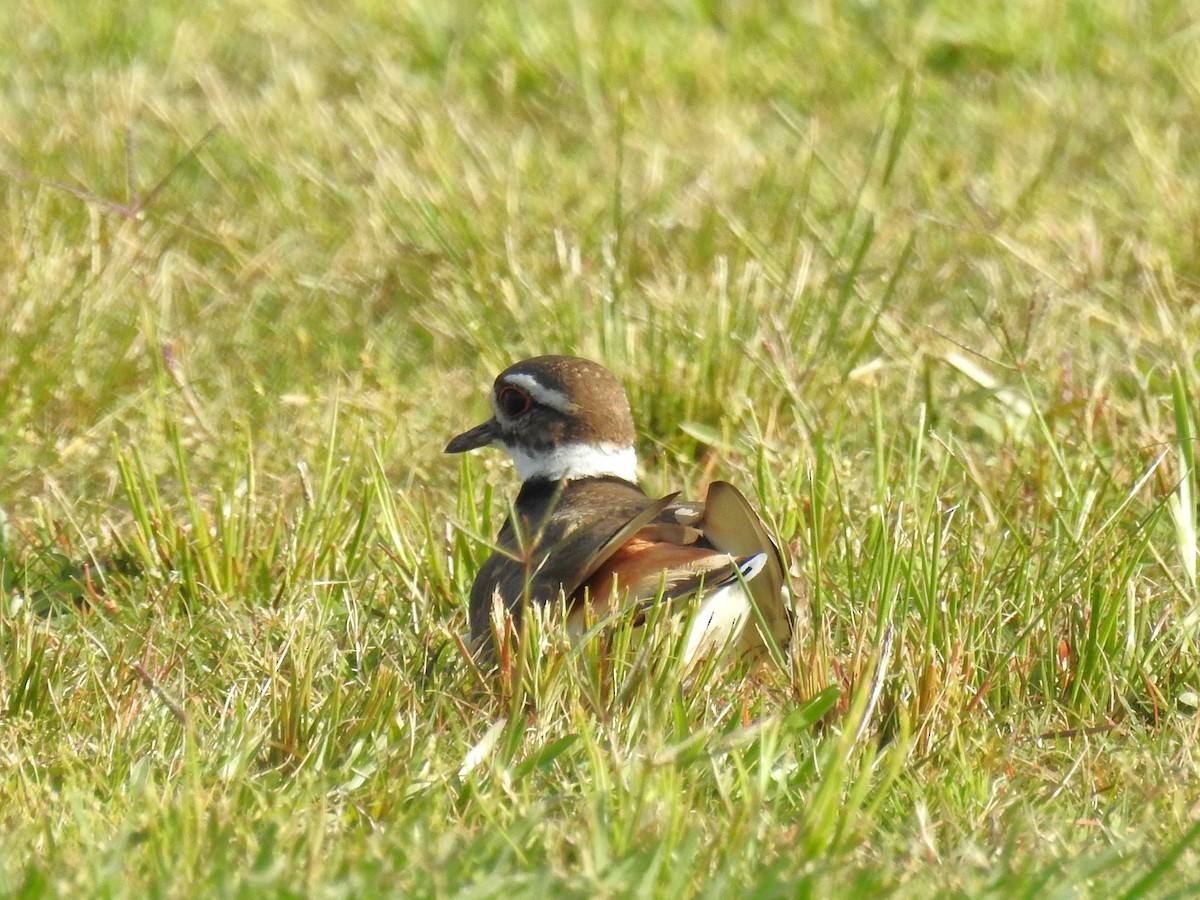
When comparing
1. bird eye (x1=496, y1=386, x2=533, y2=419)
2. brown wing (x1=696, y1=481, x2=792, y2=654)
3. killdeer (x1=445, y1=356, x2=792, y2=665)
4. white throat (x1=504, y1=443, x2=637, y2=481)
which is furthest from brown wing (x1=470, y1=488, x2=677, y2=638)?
bird eye (x1=496, y1=386, x2=533, y2=419)

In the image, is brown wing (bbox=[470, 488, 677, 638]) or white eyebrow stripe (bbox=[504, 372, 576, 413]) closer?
brown wing (bbox=[470, 488, 677, 638])

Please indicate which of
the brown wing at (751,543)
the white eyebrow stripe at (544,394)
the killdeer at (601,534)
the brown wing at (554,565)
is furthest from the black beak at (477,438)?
the brown wing at (751,543)

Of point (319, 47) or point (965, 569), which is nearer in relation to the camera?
point (965, 569)

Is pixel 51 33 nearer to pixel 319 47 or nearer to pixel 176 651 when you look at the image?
pixel 319 47

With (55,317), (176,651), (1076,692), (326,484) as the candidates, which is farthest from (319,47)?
(1076,692)

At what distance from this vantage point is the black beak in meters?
4.88

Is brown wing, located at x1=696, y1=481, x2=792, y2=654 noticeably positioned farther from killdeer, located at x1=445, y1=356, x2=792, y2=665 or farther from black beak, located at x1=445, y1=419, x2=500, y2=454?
black beak, located at x1=445, y1=419, x2=500, y2=454

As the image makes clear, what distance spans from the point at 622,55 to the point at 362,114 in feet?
4.21

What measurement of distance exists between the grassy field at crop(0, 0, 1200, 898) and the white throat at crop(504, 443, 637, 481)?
175 mm

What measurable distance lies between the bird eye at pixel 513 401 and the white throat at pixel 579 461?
101 mm

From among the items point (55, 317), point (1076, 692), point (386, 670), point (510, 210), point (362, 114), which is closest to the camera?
point (386, 670)

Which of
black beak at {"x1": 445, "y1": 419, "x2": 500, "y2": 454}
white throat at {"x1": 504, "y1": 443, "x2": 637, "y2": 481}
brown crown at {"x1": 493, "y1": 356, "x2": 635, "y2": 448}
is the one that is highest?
brown crown at {"x1": 493, "y1": 356, "x2": 635, "y2": 448}

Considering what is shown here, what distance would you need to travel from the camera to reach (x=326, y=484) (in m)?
4.49

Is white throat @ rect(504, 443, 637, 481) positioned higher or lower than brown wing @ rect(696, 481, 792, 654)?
lower
